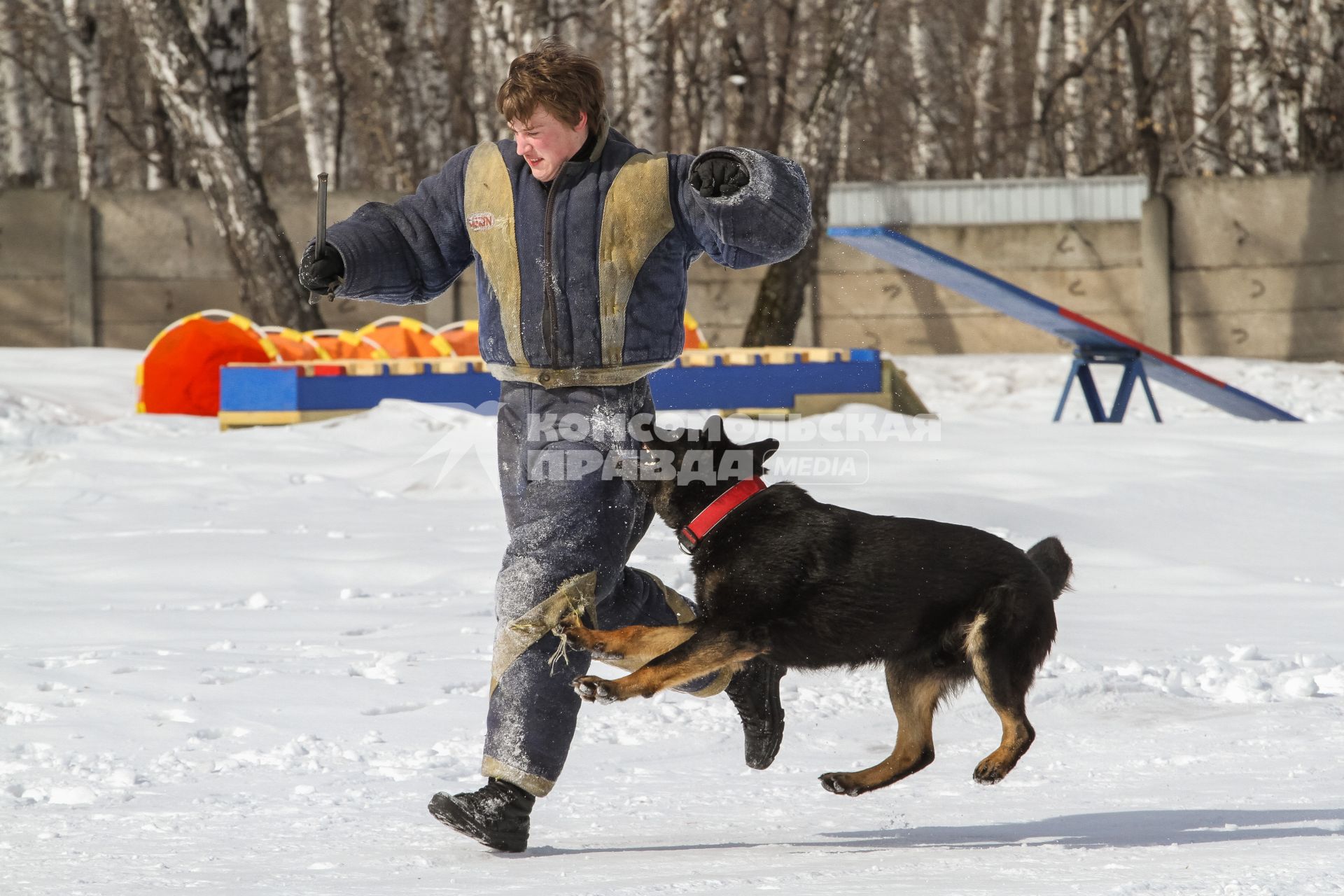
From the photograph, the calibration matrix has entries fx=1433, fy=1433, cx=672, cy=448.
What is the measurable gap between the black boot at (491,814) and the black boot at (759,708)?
0.61 metres

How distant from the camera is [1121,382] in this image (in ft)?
33.2

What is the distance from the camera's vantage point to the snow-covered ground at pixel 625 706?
9.26ft

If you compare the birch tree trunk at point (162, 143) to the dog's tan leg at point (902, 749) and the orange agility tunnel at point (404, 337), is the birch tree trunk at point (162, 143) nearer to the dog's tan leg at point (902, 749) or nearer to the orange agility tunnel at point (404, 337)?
the orange agility tunnel at point (404, 337)

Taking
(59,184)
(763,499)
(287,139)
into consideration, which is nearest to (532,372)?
(763,499)

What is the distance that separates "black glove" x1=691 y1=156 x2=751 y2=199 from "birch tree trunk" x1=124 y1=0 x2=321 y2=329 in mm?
9860

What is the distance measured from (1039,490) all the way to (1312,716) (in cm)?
290

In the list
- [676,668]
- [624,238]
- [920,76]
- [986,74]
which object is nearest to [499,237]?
[624,238]

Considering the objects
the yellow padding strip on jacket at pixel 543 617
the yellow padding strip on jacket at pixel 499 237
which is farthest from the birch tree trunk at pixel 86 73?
the yellow padding strip on jacket at pixel 543 617

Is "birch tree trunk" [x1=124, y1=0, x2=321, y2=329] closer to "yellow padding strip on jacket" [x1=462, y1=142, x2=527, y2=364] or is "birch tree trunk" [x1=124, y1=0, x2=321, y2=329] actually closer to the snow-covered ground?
the snow-covered ground

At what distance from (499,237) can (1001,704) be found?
1.44 m

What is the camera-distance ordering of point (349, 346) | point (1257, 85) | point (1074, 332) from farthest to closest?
point (1257, 85) → point (349, 346) → point (1074, 332)

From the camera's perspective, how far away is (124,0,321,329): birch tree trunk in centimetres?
1179

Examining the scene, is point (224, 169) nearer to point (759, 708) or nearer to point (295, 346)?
point (295, 346)

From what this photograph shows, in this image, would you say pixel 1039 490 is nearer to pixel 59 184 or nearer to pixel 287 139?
pixel 59 184
